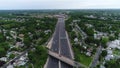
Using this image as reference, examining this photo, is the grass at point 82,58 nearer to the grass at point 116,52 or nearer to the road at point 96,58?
the road at point 96,58

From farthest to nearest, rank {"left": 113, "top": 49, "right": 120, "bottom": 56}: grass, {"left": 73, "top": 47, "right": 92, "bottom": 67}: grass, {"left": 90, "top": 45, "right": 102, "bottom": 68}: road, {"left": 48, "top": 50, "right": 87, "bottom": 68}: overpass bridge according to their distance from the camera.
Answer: {"left": 113, "top": 49, "right": 120, "bottom": 56}: grass
{"left": 73, "top": 47, "right": 92, "bottom": 67}: grass
{"left": 90, "top": 45, "right": 102, "bottom": 68}: road
{"left": 48, "top": 50, "right": 87, "bottom": 68}: overpass bridge

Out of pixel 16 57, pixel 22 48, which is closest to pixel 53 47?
pixel 22 48

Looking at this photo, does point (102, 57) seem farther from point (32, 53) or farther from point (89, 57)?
point (32, 53)

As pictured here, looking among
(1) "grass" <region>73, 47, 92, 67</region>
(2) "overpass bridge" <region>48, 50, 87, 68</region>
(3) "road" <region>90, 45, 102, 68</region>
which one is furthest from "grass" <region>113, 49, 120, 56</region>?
(2) "overpass bridge" <region>48, 50, 87, 68</region>

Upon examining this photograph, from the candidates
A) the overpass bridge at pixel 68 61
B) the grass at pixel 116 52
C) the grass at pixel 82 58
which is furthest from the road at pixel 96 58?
the grass at pixel 116 52

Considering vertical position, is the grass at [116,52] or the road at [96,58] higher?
the road at [96,58]

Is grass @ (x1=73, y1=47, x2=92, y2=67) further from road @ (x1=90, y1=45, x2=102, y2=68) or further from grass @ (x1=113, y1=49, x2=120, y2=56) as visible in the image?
grass @ (x1=113, y1=49, x2=120, y2=56)

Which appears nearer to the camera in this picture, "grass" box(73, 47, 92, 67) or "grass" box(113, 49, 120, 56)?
"grass" box(73, 47, 92, 67)

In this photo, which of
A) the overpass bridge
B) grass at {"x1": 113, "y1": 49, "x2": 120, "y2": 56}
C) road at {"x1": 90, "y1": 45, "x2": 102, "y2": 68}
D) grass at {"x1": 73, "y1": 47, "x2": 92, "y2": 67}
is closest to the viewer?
the overpass bridge

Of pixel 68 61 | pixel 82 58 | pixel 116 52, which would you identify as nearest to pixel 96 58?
pixel 82 58

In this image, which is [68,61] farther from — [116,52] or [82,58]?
[116,52]

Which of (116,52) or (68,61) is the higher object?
(68,61)
